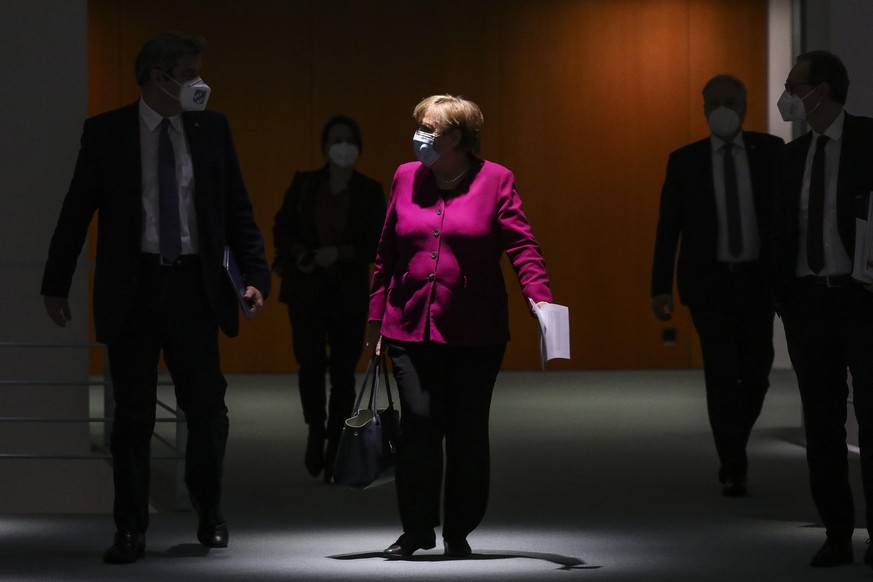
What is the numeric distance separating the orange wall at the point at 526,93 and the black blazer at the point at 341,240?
5.33 m

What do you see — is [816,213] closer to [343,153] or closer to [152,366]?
[152,366]

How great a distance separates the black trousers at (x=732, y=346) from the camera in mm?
6070

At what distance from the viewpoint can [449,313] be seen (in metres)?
4.68

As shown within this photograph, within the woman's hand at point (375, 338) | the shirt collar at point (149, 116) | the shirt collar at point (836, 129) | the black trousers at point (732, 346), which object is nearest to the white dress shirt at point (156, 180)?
the shirt collar at point (149, 116)

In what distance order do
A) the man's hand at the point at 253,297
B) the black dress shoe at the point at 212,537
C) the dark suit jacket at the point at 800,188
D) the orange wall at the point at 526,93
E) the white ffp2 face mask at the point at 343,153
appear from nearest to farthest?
the dark suit jacket at the point at 800,188
the man's hand at the point at 253,297
the black dress shoe at the point at 212,537
the white ffp2 face mask at the point at 343,153
the orange wall at the point at 526,93

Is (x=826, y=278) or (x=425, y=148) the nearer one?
(x=826, y=278)

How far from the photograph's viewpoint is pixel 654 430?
846 cm

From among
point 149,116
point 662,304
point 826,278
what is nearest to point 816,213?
point 826,278

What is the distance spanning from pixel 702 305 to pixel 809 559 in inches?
61.2

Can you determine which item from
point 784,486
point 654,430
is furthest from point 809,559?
point 654,430

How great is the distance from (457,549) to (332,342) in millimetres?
1979

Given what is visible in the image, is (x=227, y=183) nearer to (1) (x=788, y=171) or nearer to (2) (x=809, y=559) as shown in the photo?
(1) (x=788, y=171)

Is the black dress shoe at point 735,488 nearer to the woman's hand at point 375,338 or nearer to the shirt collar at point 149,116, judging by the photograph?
the woman's hand at point 375,338

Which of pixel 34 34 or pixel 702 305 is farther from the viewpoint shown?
pixel 34 34
